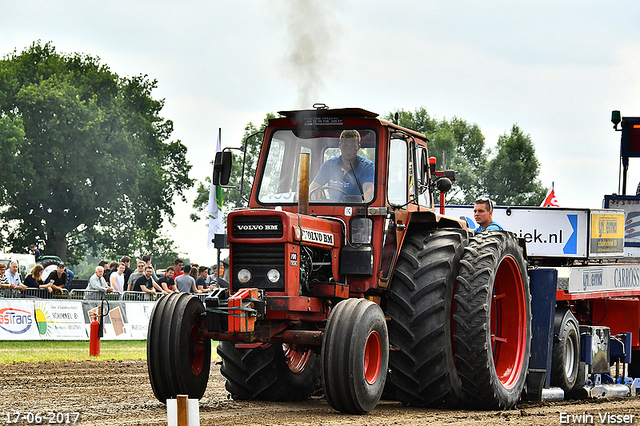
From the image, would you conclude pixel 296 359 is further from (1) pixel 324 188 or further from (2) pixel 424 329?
(1) pixel 324 188

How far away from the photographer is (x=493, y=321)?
9.86 meters

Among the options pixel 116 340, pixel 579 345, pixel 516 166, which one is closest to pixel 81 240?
pixel 516 166

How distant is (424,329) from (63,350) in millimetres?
9885

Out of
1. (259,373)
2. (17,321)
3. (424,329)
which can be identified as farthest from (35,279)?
(424,329)

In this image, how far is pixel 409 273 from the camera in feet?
27.9

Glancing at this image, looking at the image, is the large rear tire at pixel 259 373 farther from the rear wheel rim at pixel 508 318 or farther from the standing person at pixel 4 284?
the standing person at pixel 4 284

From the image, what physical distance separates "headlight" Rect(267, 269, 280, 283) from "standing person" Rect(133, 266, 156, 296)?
11340mm

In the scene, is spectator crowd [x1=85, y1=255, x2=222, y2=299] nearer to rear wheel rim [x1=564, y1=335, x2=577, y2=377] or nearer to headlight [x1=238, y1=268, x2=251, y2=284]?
rear wheel rim [x1=564, y1=335, x2=577, y2=377]

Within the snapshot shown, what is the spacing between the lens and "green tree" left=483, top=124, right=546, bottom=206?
2395 inches

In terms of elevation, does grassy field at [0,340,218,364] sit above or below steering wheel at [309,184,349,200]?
below

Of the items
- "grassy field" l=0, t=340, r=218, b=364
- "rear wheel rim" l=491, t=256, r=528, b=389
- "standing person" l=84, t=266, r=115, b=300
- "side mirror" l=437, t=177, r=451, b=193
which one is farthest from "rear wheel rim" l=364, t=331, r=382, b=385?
"standing person" l=84, t=266, r=115, b=300

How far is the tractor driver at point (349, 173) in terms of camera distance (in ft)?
28.3

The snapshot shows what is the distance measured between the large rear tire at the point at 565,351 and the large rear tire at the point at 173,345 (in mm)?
4362

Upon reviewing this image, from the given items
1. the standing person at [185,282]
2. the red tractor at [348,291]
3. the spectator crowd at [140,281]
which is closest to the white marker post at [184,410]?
the red tractor at [348,291]
